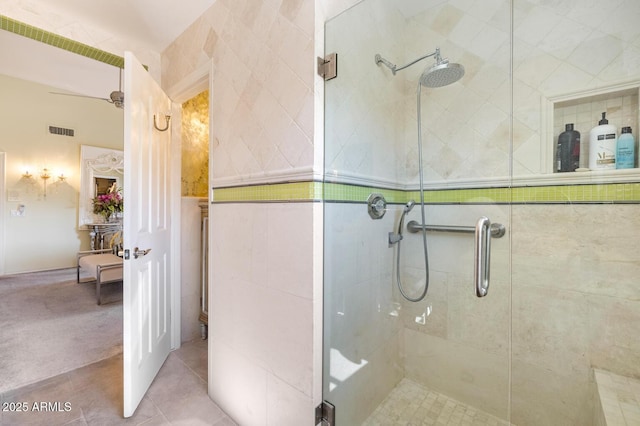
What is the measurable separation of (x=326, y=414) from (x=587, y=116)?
185 centimetres

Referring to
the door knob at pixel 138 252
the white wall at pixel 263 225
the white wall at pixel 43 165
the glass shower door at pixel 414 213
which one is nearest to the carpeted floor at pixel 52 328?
the white wall at pixel 43 165

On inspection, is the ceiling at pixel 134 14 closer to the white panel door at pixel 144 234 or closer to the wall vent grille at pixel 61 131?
the white panel door at pixel 144 234

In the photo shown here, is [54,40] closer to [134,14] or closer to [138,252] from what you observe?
[134,14]

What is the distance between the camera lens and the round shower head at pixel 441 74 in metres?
1.56

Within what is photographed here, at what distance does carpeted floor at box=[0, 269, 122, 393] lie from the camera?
2.04m

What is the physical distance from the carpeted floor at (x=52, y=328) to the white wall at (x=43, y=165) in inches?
32.6

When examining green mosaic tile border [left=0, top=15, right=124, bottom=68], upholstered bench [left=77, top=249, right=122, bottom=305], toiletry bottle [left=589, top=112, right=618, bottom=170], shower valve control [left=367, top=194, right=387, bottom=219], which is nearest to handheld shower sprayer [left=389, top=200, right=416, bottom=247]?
shower valve control [left=367, top=194, right=387, bottom=219]

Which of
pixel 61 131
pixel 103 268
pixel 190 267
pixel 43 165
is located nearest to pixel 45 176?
pixel 43 165

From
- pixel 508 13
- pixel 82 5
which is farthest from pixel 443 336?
pixel 82 5

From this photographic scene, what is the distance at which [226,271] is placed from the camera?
1.69 meters

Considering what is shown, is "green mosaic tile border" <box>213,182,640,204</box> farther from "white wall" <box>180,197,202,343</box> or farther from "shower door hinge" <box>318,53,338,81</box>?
"white wall" <box>180,197,202,343</box>

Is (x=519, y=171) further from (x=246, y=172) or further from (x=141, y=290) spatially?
(x=141, y=290)

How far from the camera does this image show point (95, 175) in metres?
5.56

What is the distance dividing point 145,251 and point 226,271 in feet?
1.65
